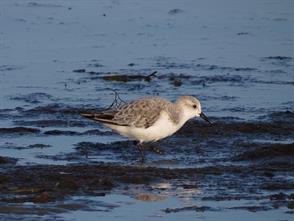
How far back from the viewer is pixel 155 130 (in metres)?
11.9

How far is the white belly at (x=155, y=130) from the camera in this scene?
1188 centimetres

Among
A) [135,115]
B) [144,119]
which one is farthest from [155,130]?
[135,115]

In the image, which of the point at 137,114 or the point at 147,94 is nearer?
the point at 137,114

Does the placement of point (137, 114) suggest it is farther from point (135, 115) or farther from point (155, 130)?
point (155, 130)

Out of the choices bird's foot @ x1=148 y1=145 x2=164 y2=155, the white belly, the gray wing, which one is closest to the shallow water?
bird's foot @ x1=148 y1=145 x2=164 y2=155

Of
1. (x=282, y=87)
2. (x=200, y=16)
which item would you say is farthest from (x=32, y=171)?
(x=200, y=16)

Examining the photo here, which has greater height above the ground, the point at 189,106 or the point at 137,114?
the point at 189,106

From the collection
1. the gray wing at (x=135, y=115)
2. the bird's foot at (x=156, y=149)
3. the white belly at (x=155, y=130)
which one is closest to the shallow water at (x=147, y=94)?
the bird's foot at (x=156, y=149)

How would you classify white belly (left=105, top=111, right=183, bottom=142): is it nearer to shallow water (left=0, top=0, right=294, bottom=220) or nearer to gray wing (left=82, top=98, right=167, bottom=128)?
gray wing (left=82, top=98, right=167, bottom=128)

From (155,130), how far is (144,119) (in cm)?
18

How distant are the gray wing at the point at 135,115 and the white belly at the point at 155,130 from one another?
0.05 meters

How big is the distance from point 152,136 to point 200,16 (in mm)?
9501

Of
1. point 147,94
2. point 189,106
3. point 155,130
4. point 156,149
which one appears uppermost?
point 147,94

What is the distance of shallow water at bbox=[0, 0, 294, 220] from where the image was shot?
32.4 ft
